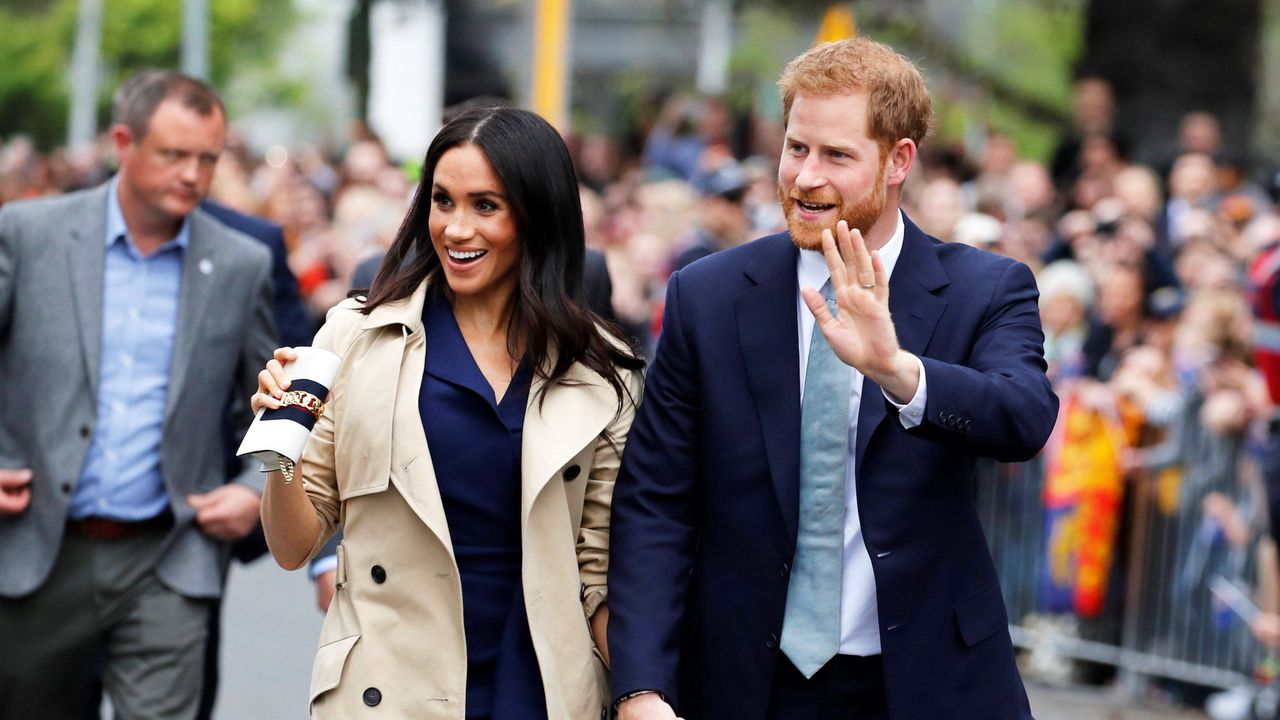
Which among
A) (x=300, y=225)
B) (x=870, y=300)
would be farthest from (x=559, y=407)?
(x=300, y=225)

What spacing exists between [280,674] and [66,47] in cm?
6063

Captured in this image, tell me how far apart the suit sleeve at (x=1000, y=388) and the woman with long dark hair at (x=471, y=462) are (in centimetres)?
88

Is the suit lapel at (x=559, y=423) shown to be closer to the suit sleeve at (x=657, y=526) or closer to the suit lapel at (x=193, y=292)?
the suit sleeve at (x=657, y=526)

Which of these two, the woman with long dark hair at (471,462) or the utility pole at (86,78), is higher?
the utility pole at (86,78)

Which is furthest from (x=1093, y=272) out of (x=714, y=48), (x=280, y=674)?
(x=714, y=48)

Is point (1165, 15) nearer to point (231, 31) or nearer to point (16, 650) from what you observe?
point (16, 650)

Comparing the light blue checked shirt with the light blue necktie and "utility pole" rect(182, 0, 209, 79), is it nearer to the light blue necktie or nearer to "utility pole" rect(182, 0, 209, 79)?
the light blue necktie

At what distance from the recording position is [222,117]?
603 cm

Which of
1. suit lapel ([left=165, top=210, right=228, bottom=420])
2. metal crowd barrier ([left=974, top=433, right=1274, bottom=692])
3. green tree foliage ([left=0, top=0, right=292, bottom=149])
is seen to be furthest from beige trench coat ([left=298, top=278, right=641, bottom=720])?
green tree foliage ([left=0, top=0, right=292, bottom=149])

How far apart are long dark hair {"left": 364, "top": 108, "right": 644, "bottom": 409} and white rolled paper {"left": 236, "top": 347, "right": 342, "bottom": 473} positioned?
0.40 m

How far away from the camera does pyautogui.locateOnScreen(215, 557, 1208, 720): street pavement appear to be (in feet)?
28.1

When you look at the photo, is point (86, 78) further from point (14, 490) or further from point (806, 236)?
point (806, 236)

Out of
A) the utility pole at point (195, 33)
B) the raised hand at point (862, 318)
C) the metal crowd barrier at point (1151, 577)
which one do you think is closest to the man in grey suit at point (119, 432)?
the raised hand at point (862, 318)

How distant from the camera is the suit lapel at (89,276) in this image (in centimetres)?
568
